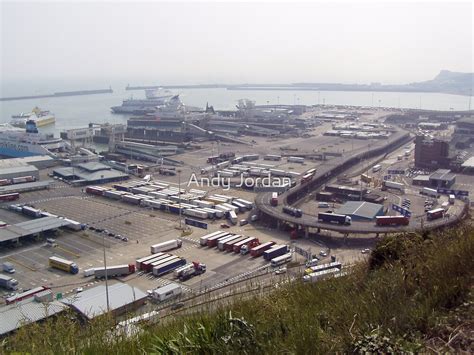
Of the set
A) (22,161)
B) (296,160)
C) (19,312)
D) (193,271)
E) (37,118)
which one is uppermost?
(37,118)

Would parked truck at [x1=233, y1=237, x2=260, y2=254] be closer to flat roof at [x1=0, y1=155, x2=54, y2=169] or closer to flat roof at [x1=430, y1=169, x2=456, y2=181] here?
flat roof at [x1=430, y1=169, x2=456, y2=181]

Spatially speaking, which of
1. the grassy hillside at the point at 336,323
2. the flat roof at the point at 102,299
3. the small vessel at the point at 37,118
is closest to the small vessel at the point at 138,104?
the small vessel at the point at 37,118

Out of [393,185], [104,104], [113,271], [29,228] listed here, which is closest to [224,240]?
[113,271]

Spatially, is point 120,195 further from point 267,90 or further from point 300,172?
point 267,90

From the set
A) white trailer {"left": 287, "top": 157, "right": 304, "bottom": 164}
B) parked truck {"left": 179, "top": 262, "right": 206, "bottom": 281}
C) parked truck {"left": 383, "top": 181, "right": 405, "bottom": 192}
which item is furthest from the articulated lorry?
white trailer {"left": 287, "top": 157, "right": 304, "bottom": 164}

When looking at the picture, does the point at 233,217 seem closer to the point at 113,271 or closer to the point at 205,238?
the point at 205,238

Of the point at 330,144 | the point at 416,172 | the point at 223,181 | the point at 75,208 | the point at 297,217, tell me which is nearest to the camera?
the point at 297,217

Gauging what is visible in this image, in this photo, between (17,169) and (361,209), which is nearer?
(361,209)

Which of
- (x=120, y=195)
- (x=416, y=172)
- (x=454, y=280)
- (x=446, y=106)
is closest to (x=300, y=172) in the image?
(x=416, y=172)
